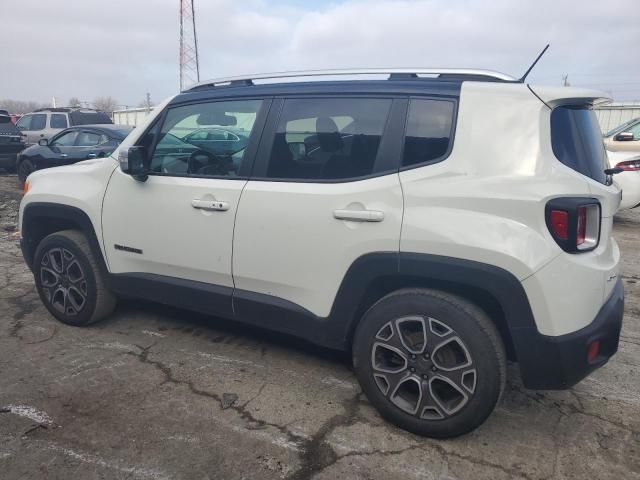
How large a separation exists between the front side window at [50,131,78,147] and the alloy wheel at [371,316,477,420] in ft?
32.6

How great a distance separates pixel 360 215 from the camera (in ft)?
8.63

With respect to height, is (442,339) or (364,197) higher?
(364,197)

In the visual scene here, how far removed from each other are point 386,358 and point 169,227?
1628mm

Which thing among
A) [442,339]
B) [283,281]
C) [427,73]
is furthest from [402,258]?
[427,73]

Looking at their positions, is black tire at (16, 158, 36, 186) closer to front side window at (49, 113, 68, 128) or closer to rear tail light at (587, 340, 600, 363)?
front side window at (49, 113, 68, 128)

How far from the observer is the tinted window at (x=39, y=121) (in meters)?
14.6

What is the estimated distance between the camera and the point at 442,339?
2475 millimetres

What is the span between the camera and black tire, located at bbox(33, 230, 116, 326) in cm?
380

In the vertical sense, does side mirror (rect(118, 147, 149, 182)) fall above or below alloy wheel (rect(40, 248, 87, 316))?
above

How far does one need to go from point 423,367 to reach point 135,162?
2.24 metres

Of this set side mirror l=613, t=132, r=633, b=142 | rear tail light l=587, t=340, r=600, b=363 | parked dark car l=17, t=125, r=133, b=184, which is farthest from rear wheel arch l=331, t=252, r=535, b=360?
→ parked dark car l=17, t=125, r=133, b=184

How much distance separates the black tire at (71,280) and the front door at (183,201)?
0.25 metres

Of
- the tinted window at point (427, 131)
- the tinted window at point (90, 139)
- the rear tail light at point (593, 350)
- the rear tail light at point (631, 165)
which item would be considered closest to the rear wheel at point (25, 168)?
the tinted window at point (90, 139)

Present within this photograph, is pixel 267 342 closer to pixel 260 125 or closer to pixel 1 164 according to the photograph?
pixel 260 125
